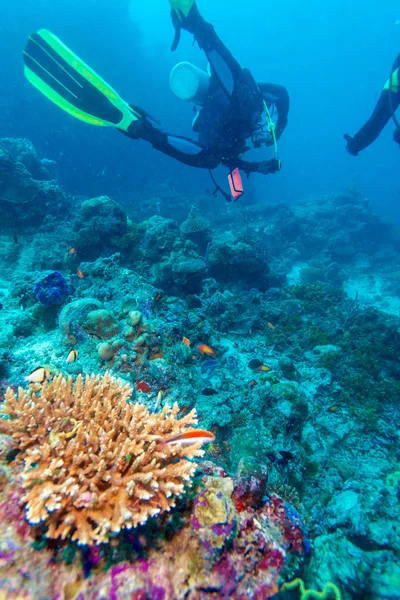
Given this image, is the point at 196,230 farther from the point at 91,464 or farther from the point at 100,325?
the point at 91,464

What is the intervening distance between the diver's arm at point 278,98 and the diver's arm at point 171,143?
6.67 ft

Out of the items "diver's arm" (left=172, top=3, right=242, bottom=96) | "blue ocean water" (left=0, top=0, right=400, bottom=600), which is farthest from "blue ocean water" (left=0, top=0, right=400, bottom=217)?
"diver's arm" (left=172, top=3, right=242, bottom=96)

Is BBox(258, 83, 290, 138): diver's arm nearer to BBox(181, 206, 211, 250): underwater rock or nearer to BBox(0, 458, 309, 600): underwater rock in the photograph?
BBox(181, 206, 211, 250): underwater rock

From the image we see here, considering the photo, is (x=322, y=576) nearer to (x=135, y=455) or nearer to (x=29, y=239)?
(x=135, y=455)

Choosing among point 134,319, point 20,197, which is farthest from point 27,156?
point 134,319

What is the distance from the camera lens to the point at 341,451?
4602mm

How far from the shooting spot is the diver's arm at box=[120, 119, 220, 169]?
6352 mm

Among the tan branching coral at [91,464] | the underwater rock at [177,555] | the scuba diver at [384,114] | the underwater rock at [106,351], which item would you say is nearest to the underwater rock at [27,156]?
the underwater rock at [106,351]

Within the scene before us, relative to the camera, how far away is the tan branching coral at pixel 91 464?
1.69 m

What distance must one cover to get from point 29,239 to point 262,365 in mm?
9310

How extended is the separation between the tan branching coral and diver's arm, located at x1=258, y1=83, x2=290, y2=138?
7.49 metres

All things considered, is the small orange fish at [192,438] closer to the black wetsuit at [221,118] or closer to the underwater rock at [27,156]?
the black wetsuit at [221,118]

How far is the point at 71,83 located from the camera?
6.11m

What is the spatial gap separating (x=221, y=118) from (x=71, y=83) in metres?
3.38
